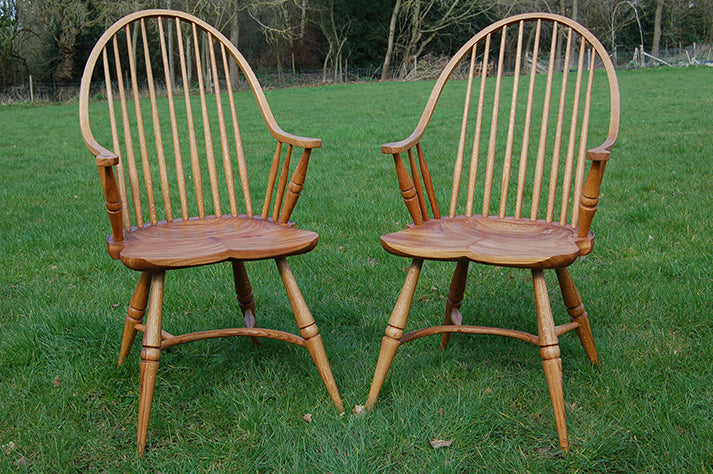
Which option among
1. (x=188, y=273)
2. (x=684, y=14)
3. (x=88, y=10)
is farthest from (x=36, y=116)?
(x=684, y=14)

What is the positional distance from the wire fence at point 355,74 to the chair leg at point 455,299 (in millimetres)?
17327

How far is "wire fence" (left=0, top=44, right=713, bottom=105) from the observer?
17.8 metres

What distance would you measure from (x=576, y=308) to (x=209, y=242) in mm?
1217

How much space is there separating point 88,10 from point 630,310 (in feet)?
63.0

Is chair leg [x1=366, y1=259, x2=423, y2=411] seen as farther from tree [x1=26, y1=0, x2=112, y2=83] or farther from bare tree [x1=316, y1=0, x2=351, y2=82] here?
bare tree [x1=316, y1=0, x2=351, y2=82]

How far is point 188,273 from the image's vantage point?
310 cm

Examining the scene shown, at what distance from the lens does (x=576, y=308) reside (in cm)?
202

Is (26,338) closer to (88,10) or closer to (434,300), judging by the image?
(434,300)

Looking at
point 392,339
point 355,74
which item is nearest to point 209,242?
point 392,339

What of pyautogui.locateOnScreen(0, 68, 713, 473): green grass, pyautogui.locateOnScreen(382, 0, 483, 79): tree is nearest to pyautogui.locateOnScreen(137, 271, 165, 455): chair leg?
pyautogui.locateOnScreen(0, 68, 713, 473): green grass

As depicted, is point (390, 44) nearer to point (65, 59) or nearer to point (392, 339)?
point (65, 59)

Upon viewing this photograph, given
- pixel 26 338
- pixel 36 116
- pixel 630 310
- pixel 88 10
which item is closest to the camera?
pixel 26 338

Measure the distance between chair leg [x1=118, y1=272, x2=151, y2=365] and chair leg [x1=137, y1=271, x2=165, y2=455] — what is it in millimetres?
148

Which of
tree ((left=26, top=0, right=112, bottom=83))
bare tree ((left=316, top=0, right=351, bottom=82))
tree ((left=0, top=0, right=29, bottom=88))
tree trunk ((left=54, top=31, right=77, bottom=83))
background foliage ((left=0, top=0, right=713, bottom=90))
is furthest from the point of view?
bare tree ((left=316, top=0, right=351, bottom=82))
